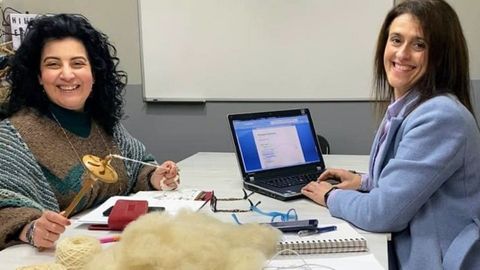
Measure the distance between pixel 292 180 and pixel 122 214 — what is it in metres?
0.71

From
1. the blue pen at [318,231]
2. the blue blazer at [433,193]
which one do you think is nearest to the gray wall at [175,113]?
the blue blazer at [433,193]

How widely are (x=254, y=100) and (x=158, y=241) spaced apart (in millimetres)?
2542

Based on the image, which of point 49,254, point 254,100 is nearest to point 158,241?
point 49,254

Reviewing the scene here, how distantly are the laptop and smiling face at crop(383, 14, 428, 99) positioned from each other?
51 cm

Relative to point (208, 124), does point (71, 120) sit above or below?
above

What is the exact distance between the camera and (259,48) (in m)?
3.23

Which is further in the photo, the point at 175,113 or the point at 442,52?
the point at 175,113

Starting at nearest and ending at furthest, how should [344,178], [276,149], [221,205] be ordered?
1. [221,205]
2. [344,178]
3. [276,149]

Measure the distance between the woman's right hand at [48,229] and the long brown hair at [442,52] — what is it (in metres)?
1.00

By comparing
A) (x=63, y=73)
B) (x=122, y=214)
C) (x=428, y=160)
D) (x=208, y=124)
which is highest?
(x=63, y=73)

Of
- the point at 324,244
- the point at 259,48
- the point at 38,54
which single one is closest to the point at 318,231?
the point at 324,244

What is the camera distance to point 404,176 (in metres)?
1.29

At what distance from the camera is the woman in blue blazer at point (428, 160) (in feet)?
4.20

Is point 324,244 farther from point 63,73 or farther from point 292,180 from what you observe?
point 63,73
